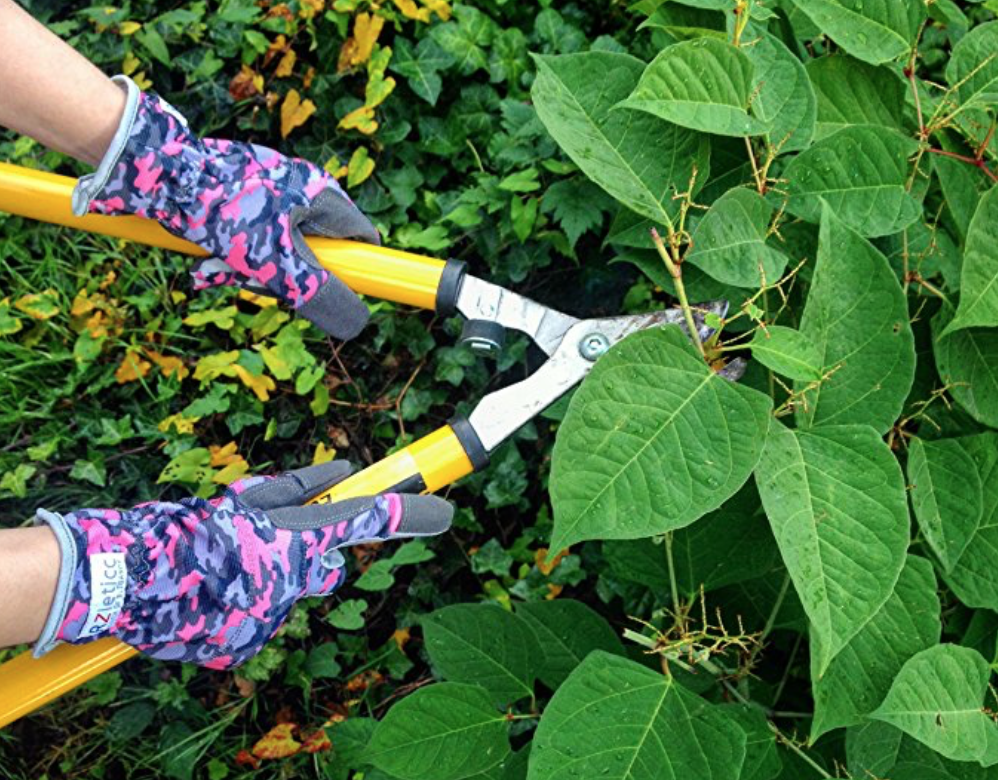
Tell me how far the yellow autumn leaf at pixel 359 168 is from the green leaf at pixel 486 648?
904mm

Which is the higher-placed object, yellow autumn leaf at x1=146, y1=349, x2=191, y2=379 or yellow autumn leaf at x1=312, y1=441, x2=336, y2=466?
yellow autumn leaf at x1=146, y1=349, x2=191, y2=379

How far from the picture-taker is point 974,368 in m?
1.30

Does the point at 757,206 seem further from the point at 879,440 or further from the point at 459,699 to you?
the point at 459,699

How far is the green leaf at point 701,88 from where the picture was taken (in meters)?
1.14

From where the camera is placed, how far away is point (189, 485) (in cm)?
200

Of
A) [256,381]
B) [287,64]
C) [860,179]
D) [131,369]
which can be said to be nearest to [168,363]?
[131,369]

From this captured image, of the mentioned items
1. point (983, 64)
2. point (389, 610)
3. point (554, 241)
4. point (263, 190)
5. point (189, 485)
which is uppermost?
point (983, 64)

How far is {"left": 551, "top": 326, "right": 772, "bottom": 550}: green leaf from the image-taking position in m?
1.07

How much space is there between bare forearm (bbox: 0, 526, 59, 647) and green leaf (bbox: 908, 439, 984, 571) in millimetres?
1040

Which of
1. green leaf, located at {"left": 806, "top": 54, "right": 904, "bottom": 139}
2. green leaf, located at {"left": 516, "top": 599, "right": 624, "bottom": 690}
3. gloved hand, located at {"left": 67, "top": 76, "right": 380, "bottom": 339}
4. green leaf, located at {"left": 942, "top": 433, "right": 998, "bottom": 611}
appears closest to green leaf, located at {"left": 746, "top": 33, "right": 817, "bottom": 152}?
green leaf, located at {"left": 806, "top": 54, "right": 904, "bottom": 139}

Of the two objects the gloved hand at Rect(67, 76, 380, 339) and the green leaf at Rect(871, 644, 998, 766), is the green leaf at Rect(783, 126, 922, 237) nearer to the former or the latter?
the green leaf at Rect(871, 644, 998, 766)

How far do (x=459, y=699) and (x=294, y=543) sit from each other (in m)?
0.30

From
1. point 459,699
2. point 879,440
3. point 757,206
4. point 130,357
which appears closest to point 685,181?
point 757,206

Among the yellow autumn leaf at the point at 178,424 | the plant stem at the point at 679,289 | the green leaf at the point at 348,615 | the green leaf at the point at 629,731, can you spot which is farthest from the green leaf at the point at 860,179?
the yellow autumn leaf at the point at 178,424
